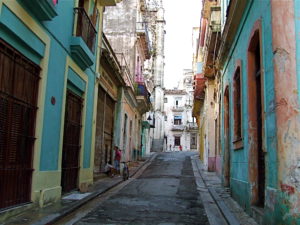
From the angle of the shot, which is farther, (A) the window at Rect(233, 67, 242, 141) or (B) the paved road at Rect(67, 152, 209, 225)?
(A) the window at Rect(233, 67, 242, 141)

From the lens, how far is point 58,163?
29.8 feet

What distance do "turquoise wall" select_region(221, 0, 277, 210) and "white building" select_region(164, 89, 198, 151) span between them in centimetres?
4867

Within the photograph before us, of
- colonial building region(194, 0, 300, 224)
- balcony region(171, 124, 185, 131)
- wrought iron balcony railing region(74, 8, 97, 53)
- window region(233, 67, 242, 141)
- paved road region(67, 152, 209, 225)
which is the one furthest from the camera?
balcony region(171, 124, 185, 131)

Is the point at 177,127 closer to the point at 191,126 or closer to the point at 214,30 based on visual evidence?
the point at 191,126

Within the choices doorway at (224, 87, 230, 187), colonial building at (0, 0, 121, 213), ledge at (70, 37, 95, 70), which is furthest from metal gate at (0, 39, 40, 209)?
doorway at (224, 87, 230, 187)

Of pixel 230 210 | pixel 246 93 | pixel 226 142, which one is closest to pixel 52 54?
pixel 246 93

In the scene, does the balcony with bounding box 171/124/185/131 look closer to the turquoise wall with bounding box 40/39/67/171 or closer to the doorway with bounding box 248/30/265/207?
the turquoise wall with bounding box 40/39/67/171

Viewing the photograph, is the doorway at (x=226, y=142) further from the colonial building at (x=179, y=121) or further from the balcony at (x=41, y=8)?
the colonial building at (x=179, y=121)

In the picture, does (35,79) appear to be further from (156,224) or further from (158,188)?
(158,188)

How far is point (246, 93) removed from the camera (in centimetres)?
825

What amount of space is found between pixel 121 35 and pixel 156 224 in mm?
19568

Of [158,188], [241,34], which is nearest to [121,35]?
[158,188]

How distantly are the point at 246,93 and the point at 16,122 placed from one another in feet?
15.9

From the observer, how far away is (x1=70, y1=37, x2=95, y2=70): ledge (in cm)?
978
